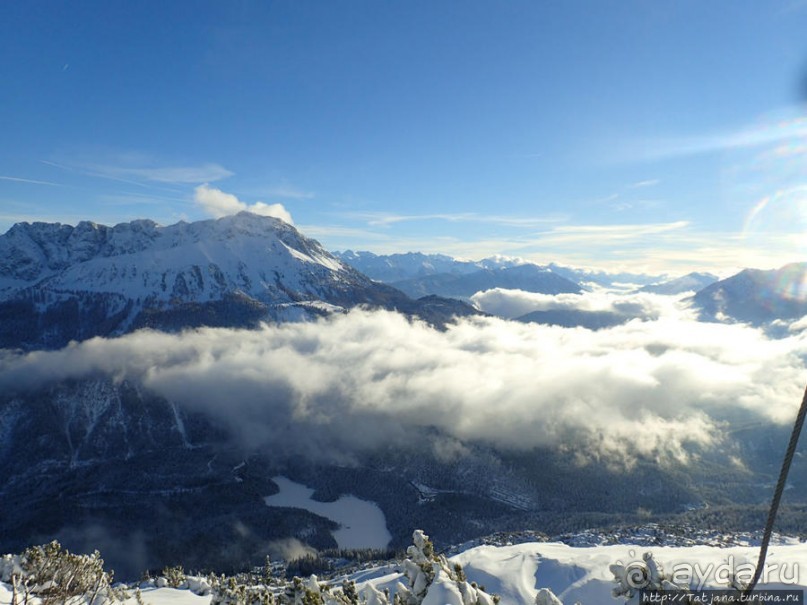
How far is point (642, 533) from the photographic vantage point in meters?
198

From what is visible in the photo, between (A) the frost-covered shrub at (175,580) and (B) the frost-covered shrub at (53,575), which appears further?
(A) the frost-covered shrub at (175,580)

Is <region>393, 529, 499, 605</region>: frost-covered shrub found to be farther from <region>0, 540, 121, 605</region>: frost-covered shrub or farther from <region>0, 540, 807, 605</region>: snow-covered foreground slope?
<region>0, 540, 807, 605</region>: snow-covered foreground slope

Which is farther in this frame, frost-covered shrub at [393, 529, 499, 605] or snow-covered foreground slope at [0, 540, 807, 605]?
snow-covered foreground slope at [0, 540, 807, 605]

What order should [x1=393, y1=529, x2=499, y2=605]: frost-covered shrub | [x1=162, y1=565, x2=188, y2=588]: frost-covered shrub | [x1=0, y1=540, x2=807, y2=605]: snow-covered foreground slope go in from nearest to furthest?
[x1=393, y1=529, x2=499, y2=605]: frost-covered shrub
[x1=0, y1=540, x2=807, y2=605]: snow-covered foreground slope
[x1=162, y1=565, x2=188, y2=588]: frost-covered shrub

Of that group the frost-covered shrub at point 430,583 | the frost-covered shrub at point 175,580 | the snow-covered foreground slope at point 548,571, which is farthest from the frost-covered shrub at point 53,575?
the frost-covered shrub at point 175,580

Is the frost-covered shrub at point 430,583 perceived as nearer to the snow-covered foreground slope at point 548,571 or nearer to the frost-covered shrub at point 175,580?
the snow-covered foreground slope at point 548,571

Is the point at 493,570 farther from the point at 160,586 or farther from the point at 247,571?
the point at 247,571

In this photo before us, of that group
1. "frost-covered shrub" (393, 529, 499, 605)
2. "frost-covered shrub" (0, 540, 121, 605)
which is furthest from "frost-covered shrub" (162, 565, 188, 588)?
"frost-covered shrub" (393, 529, 499, 605)

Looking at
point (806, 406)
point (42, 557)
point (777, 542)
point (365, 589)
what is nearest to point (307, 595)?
point (365, 589)

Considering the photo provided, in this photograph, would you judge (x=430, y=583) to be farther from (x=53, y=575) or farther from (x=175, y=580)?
(x=175, y=580)

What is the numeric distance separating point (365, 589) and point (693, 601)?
11.8 m

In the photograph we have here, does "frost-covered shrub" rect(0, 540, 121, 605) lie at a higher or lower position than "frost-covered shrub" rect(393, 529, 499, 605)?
lower

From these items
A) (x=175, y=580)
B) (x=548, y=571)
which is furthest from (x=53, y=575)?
(x=175, y=580)

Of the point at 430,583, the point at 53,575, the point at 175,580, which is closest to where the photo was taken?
the point at 430,583
